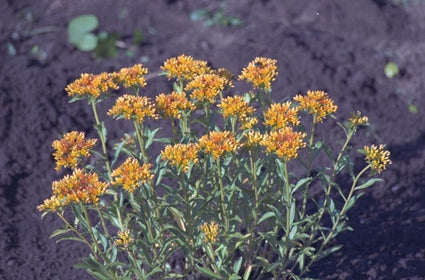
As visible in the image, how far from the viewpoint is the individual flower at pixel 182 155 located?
249cm

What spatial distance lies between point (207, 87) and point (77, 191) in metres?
0.68

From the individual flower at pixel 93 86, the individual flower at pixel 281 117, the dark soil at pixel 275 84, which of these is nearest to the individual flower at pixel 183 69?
the individual flower at pixel 93 86

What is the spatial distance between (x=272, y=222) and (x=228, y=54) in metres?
2.65

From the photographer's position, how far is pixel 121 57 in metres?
5.80

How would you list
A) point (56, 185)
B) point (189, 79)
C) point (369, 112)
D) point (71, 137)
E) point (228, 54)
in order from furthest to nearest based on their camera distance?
point (228, 54)
point (369, 112)
point (189, 79)
point (71, 137)
point (56, 185)

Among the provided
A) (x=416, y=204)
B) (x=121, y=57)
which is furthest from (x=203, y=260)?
(x=121, y=57)

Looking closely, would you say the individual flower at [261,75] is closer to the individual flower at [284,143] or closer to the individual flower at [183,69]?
the individual flower at [183,69]

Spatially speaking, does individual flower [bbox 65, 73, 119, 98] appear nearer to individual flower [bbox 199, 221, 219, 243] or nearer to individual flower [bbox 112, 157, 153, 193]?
individual flower [bbox 112, 157, 153, 193]

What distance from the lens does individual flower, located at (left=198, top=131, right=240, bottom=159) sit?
2471 millimetres

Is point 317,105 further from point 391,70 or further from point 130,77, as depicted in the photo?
point 391,70

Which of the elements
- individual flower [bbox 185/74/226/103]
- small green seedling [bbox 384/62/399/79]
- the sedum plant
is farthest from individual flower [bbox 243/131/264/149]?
small green seedling [bbox 384/62/399/79]

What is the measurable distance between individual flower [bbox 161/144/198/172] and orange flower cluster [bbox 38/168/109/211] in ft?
0.85

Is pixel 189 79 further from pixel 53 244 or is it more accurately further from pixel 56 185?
pixel 53 244

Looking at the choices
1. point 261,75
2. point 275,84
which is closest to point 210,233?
point 261,75
